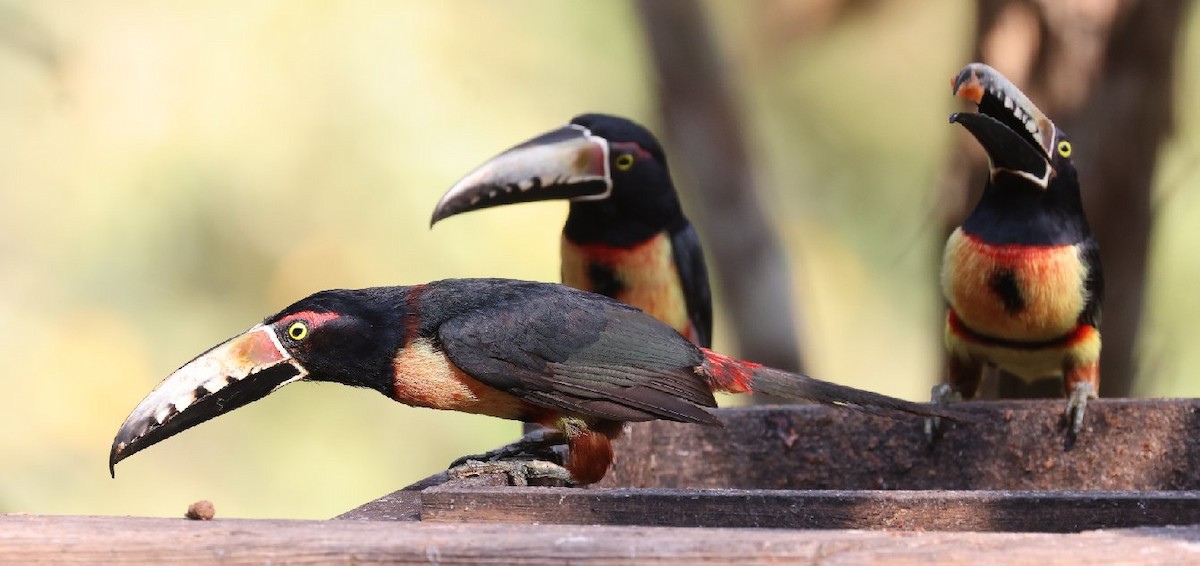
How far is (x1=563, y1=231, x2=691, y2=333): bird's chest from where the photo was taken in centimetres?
448

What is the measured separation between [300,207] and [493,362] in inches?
282

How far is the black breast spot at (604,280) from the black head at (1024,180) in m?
1.14

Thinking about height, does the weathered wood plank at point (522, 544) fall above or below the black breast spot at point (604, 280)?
below

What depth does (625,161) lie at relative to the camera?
14.5ft

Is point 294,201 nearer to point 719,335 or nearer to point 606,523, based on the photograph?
point 719,335

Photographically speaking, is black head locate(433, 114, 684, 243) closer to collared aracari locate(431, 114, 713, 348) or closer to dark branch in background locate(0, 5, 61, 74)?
collared aracari locate(431, 114, 713, 348)

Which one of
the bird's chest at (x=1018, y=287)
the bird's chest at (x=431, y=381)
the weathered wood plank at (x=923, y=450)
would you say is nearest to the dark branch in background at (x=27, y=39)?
the weathered wood plank at (x=923, y=450)

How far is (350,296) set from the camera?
305cm

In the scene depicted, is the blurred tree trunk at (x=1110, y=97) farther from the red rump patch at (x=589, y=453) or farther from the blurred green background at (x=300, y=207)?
the blurred green background at (x=300, y=207)

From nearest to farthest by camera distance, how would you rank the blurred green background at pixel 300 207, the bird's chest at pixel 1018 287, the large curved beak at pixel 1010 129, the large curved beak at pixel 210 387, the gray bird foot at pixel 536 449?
the large curved beak at pixel 210 387 → the gray bird foot at pixel 536 449 → the large curved beak at pixel 1010 129 → the bird's chest at pixel 1018 287 → the blurred green background at pixel 300 207

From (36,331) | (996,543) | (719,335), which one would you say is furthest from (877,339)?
(996,543)

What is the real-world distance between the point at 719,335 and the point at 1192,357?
3.18 m

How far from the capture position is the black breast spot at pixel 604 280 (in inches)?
177

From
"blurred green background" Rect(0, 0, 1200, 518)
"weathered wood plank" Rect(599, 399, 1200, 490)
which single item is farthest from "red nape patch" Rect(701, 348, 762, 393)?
"blurred green background" Rect(0, 0, 1200, 518)
